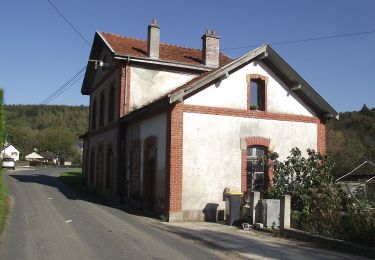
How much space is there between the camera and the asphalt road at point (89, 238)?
9.58m

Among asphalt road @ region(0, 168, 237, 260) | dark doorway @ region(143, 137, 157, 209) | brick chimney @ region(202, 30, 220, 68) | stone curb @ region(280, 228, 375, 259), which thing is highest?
brick chimney @ region(202, 30, 220, 68)

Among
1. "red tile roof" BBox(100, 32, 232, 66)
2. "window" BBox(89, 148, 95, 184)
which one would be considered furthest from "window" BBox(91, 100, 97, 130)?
"red tile roof" BBox(100, 32, 232, 66)

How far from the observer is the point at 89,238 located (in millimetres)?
11445

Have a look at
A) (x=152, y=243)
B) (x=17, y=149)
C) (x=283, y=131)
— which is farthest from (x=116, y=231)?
(x=17, y=149)

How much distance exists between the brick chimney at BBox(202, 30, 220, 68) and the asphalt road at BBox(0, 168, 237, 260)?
9.18 metres

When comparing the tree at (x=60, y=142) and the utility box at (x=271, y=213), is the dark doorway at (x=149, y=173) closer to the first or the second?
the utility box at (x=271, y=213)

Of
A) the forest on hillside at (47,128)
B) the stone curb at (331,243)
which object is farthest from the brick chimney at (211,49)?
the forest on hillside at (47,128)

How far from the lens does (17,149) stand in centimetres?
12725

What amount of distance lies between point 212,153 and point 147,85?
6529 mm

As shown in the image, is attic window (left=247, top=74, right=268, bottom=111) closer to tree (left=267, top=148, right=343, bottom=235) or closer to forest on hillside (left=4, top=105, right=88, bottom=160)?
tree (left=267, top=148, right=343, bottom=235)

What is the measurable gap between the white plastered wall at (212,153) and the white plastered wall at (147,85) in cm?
563

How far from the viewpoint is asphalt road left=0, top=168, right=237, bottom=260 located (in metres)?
9.58

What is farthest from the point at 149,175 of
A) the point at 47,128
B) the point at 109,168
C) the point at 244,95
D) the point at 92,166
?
the point at 47,128

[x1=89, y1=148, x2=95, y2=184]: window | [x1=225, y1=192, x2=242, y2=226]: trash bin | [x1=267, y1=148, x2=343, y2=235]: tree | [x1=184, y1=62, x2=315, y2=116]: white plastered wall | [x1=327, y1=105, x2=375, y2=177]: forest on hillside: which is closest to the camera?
[x1=267, y1=148, x2=343, y2=235]: tree
